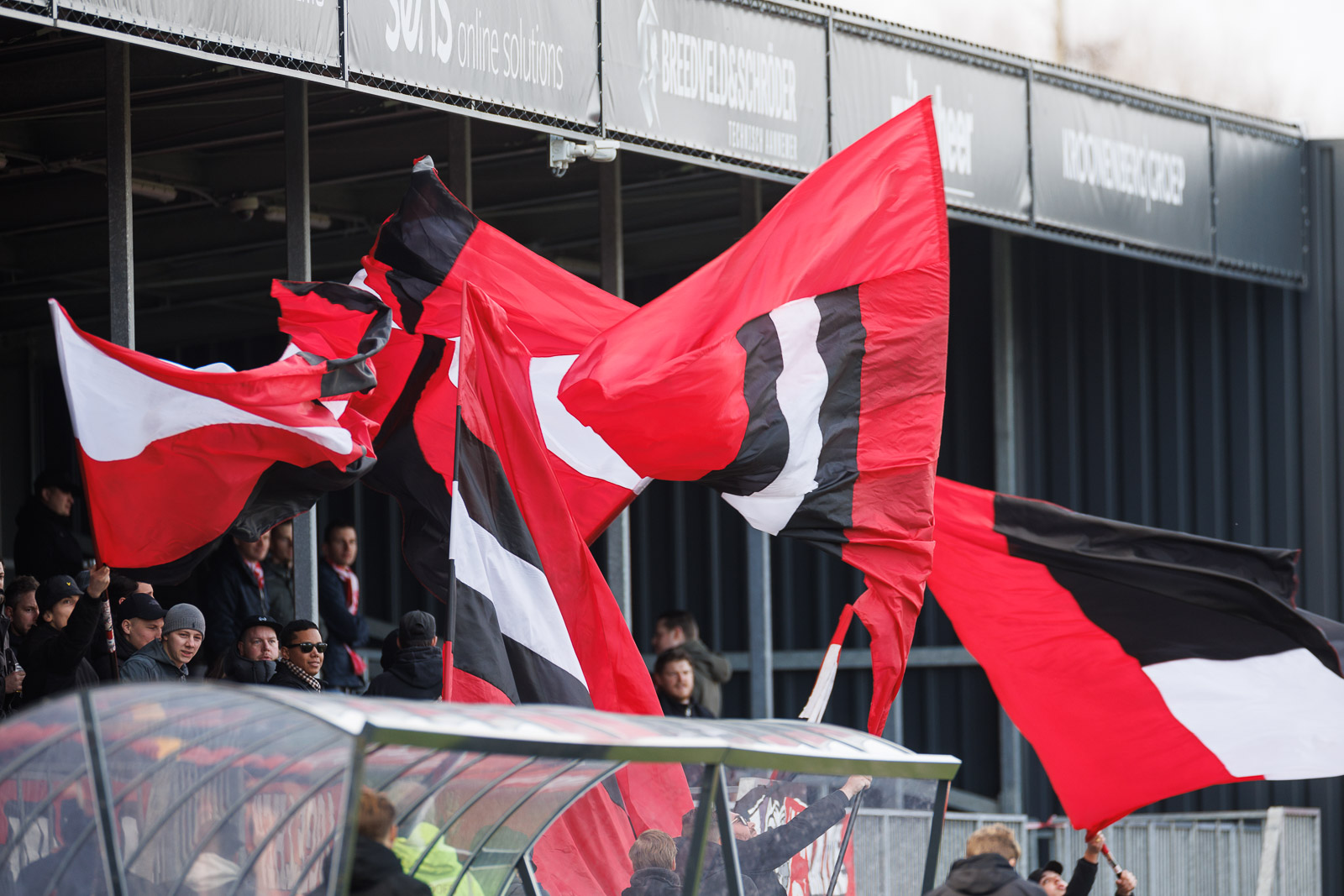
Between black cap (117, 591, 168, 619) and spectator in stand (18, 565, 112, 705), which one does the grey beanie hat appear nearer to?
black cap (117, 591, 168, 619)

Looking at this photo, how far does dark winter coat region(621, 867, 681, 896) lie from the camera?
6.70 m

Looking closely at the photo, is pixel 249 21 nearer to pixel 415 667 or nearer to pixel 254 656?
pixel 254 656

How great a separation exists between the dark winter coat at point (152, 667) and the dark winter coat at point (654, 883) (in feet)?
9.50

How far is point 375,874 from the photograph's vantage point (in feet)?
17.6

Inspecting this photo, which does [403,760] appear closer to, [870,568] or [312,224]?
[870,568]

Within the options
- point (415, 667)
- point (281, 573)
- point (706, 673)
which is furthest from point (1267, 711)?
point (281, 573)

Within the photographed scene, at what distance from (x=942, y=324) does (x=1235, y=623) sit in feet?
7.65

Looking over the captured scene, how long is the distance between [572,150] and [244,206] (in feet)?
15.5

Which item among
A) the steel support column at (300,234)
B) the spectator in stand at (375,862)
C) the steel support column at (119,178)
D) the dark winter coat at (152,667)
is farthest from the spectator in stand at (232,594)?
the spectator in stand at (375,862)

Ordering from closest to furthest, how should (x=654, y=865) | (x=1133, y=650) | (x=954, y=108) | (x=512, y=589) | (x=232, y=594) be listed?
(x=654, y=865) → (x=512, y=589) → (x=1133, y=650) → (x=232, y=594) → (x=954, y=108)

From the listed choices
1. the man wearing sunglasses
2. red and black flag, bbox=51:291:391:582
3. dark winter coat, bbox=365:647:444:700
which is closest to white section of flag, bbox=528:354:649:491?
red and black flag, bbox=51:291:391:582

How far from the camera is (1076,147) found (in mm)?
14805

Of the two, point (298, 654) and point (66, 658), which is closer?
point (66, 658)

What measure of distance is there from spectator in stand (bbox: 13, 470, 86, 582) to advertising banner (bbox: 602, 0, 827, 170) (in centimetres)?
433
